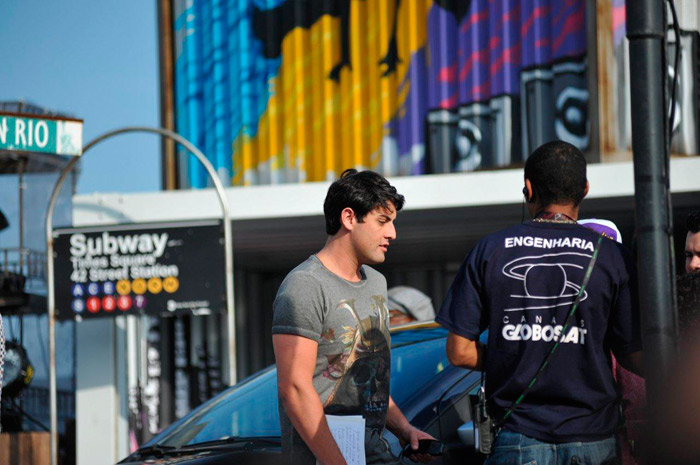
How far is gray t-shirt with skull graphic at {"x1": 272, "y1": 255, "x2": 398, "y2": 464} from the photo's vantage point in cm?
276

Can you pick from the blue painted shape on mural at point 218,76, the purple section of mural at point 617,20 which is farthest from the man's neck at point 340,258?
the blue painted shape on mural at point 218,76

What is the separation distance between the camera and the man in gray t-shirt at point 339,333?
8.81 ft

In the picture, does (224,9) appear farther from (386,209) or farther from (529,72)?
(386,209)

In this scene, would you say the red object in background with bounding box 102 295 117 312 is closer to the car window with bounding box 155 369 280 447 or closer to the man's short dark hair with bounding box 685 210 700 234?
the car window with bounding box 155 369 280 447

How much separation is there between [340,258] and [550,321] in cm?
67

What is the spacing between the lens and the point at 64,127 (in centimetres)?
492

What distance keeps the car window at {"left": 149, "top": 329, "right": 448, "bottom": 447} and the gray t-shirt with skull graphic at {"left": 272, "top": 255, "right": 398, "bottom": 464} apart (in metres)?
0.79

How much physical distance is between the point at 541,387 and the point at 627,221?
8.93 meters

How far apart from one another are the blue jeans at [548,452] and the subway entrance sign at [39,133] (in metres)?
2.95

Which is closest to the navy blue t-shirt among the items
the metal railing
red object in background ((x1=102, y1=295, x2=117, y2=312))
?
red object in background ((x1=102, y1=295, x2=117, y2=312))

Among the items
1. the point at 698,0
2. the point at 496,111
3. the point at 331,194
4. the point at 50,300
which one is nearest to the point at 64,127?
the point at 331,194

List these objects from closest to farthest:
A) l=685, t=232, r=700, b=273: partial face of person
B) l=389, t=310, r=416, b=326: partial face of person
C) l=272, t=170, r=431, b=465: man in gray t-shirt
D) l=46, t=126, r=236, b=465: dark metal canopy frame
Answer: l=272, t=170, r=431, b=465: man in gray t-shirt → l=685, t=232, r=700, b=273: partial face of person → l=389, t=310, r=416, b=326: partial face of person → l=46, t=126, r=236, b=465: dark metal canopy frame

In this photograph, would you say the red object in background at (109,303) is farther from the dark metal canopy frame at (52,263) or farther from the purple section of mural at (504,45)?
the purple section of mural at (504,45)

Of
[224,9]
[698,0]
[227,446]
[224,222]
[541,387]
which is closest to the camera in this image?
[541,387]
